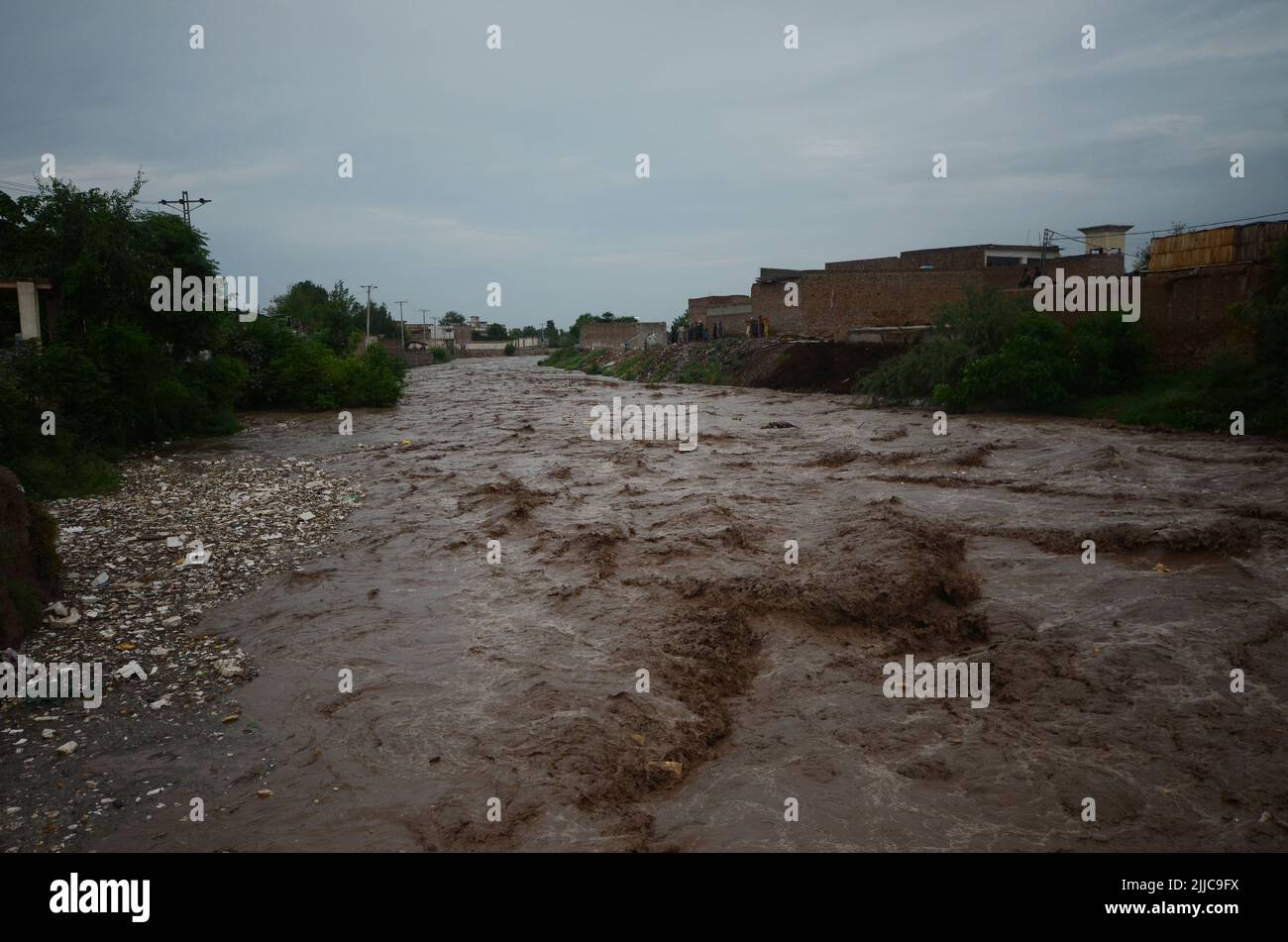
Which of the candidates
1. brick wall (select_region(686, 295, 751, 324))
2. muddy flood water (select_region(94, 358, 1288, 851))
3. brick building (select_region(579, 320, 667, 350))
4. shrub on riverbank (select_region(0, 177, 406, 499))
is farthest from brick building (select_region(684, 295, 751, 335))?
muddy flood water (select_region(94, 358, 1288, 851))

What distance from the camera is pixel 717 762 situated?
5395 mm

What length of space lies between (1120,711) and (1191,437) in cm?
1597

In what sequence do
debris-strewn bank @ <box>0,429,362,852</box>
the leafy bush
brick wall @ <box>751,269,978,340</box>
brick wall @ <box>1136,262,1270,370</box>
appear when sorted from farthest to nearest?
brick wall @ <box>751,269,978,340</box>, the leafy bush, brick wall @ <box>1136,262,1270,370</box>, debris-strewn bank @ <box>0,429,362,852</box>

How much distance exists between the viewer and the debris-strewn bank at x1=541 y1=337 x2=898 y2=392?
34.5 metres

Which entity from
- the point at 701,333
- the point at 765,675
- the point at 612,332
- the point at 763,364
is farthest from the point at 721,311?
the point at 765,675

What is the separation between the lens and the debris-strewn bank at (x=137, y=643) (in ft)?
15.9

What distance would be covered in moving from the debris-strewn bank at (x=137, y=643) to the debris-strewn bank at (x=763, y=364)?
25023mm

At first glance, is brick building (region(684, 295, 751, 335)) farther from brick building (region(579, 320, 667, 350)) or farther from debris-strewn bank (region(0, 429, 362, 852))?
debris-strewn bank (region(0, 429, 362, 852))

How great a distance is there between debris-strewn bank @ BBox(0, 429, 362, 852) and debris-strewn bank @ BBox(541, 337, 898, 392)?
25.0 m

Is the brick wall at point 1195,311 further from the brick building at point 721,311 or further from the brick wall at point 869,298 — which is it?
the brick building at point 721,311

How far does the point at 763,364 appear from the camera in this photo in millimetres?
38438

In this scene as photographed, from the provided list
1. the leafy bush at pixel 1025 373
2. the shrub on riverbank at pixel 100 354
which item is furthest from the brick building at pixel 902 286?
the shrub on riverbank at pixel 100 354

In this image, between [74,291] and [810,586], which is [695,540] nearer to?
[810,586]
